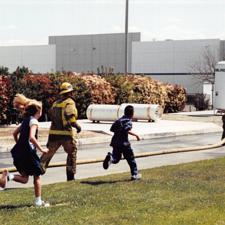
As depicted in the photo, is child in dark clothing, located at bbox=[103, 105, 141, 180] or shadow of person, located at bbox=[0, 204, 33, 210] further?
child in dark clothing, located at bbox=[103, 105, 141, 180]

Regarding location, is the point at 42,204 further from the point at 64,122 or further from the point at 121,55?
the point at 121,55

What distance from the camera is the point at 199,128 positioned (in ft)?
80.0

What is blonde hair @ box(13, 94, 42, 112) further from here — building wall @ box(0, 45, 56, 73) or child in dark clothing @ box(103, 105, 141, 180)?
building wall @ box(0, 45, 56, 73)

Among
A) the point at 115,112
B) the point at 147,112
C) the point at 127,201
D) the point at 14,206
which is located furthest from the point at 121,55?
the point at 14,206

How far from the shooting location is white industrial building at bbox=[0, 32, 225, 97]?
57969mm

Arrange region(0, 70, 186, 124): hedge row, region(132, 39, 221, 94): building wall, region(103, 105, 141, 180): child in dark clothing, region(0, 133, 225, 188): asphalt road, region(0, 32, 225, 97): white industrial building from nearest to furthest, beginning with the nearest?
1. region(103, 105, 141, 180): child in dark clothing
2. region(0, 133, 225, 188): asphalt road
3. region(0, 70, 186, 124): hedge row
4. region(132, 39, 221, 94): building wall
5. region(0, 32, 225, 97): white industrial building

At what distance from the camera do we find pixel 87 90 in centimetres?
2920

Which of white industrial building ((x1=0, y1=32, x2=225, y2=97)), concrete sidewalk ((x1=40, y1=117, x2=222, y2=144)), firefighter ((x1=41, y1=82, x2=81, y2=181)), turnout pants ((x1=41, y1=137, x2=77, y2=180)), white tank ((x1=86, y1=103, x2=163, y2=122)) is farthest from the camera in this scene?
white industrial building ((x1=0, y1=32, x2=225, y2=97))

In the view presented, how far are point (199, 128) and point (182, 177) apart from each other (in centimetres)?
1405

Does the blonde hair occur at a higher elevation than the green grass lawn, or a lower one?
higher

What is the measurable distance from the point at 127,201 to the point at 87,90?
2120 cm

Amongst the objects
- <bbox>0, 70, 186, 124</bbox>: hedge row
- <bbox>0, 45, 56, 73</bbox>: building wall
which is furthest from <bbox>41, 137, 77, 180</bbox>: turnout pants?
<bbox>0, 45, 56, 73</bbox>: building wall

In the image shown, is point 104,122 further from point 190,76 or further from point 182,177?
point 190,76

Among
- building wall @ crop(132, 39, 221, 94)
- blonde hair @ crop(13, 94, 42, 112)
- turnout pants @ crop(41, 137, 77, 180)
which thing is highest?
building wall @ crop(132, 39, 221, 94)
